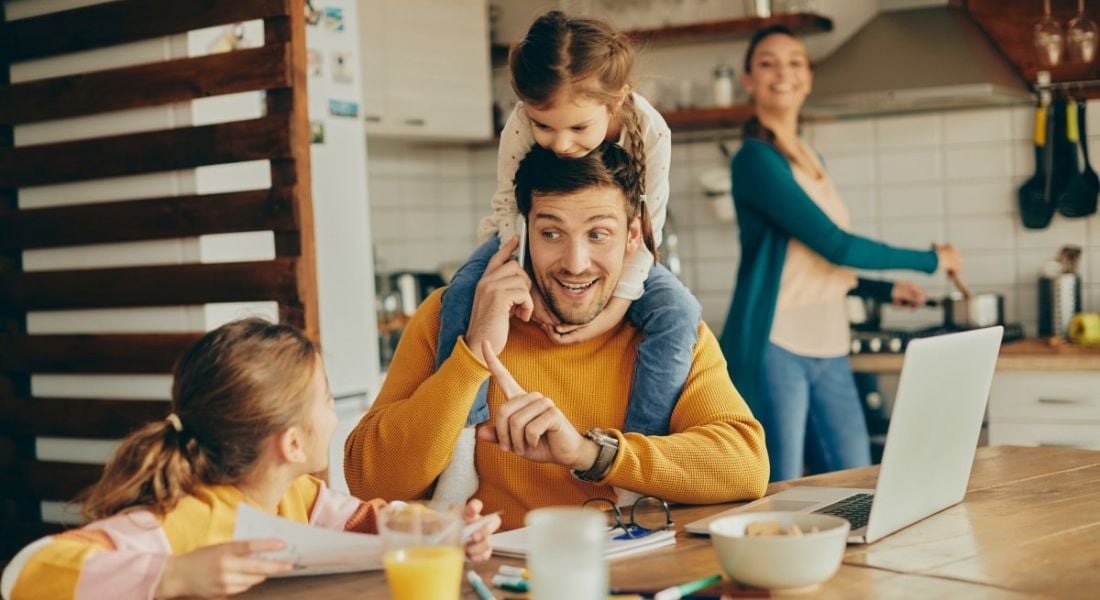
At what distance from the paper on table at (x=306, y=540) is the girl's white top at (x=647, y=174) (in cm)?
80

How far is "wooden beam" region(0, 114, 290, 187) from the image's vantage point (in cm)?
265

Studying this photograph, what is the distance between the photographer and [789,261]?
339 cm

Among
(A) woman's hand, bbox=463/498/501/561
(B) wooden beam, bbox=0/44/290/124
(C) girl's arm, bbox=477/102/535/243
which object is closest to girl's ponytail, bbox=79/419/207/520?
(A) woman's hand, bbox=463/498/501/561

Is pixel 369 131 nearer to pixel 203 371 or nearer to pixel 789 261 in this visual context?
pixel 789 261

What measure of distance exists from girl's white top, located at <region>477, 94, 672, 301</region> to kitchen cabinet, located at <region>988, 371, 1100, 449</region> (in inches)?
75.6

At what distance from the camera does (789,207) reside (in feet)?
10.5

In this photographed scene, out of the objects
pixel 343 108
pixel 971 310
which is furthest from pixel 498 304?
pixel 971 310

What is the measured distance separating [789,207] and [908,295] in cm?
60

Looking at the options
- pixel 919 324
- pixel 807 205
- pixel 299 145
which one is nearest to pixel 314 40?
pixel 299 145

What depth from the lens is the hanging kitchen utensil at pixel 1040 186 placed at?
3.98 metres

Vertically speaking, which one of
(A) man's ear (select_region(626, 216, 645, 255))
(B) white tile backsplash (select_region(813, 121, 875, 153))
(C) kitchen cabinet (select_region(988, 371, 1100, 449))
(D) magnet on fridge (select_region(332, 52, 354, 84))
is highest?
(D) magnet on fridge (select_region(332, 52, 354, 84))

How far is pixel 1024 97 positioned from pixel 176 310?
8.85ft

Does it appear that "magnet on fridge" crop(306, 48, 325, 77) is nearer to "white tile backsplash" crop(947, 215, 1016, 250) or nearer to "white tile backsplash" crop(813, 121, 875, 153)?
"white tile backsplash" crop(813, 121, 875, 153)

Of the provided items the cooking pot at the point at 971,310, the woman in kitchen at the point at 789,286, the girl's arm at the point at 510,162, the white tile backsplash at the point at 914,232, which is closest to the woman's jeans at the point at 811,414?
the woman in kitchen at the point at 789,286
